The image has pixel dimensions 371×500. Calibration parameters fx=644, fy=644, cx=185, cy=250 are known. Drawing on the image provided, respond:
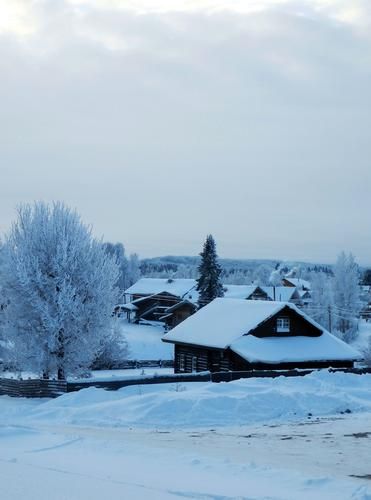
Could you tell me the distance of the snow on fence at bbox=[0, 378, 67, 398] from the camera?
2744 cm

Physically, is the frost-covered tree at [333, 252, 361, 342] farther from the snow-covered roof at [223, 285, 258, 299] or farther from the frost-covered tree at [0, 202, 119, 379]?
the frost-covered tree at [0, 202, 119, 379]

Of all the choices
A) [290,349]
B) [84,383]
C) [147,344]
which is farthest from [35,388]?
[147,344]

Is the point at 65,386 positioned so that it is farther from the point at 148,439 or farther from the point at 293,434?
the point at 293,434

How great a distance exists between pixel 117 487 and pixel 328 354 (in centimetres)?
2850

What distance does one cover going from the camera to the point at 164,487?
38.0ft

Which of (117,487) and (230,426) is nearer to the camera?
(117,487)

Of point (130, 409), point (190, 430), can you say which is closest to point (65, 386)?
point (130, 409)

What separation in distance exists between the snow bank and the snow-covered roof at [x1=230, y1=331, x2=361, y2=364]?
23.8 feet

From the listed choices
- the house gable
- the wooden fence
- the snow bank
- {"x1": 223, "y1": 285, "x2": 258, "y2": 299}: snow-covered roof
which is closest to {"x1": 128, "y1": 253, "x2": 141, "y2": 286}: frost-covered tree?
{"x1": 223, "y1": 285, "x2": 258, "y2": 299}: snow-covered roof

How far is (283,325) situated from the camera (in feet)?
128

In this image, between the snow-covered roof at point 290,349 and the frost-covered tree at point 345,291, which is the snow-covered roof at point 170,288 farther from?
the snow-covered roof at point 290,349

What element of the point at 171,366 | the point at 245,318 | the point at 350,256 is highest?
the point at 350,256

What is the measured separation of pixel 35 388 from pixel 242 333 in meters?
13.6

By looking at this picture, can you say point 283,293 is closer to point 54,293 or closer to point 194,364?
point 194,364
